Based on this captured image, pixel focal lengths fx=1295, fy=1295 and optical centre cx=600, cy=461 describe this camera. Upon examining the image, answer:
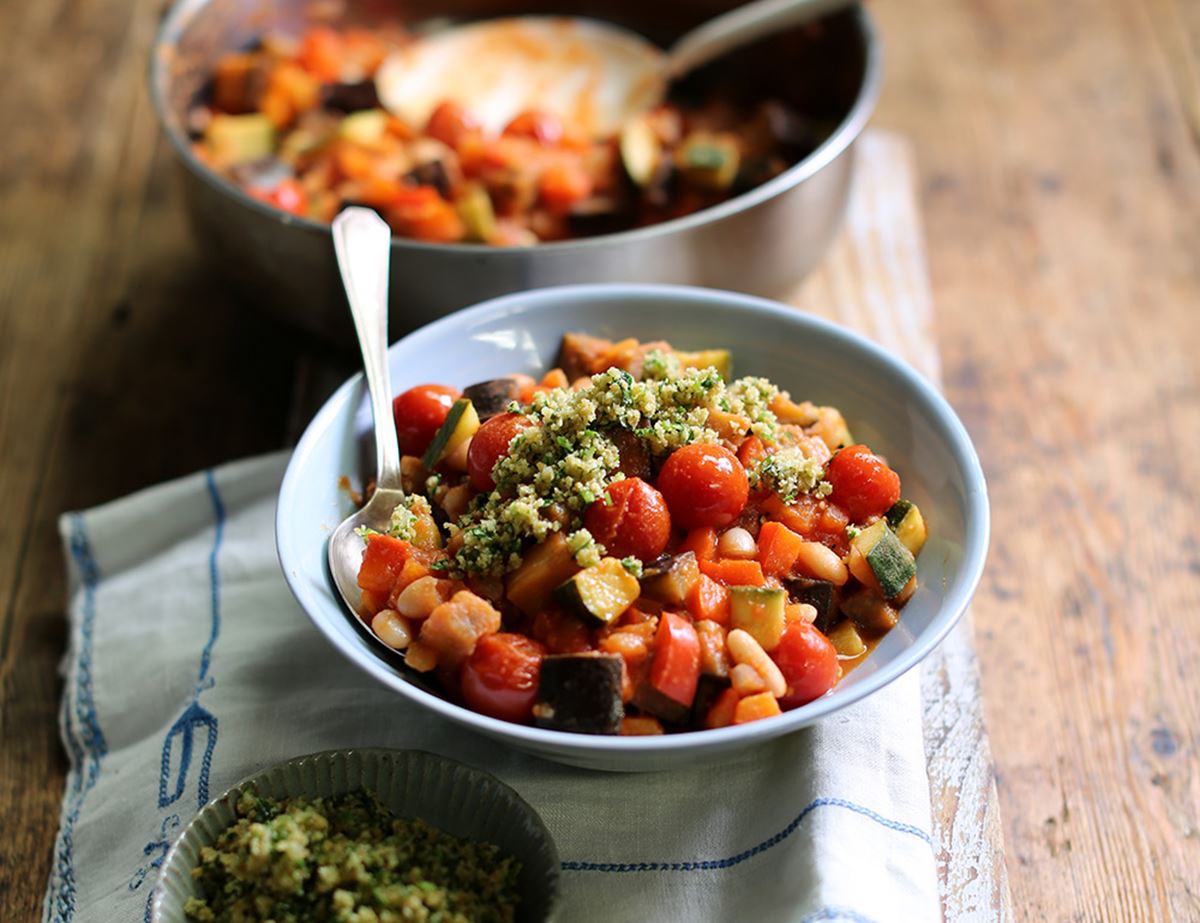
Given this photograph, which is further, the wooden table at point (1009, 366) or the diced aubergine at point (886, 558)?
the wooden table at point (1009, 366)

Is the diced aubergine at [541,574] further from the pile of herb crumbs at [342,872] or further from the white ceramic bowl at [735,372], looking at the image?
the pile of herb crumbs at [342,872]

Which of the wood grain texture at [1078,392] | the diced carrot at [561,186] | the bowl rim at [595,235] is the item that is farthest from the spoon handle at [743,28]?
the wood grain texture at [1078,392]

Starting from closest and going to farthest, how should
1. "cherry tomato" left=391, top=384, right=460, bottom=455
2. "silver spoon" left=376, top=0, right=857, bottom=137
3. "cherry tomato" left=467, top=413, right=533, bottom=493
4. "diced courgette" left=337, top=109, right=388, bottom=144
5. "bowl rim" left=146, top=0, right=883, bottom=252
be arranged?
"cherry tomato" left=467, top=413, right=533, bottom=493, "cherry tomato" left=391, top=384, right=460, bottom=455, "bowl rim" left=146, top=0, right=883, bottom=252, "diced courgette" left=337, top=109, right=388, bottom=144, "silver spoon" left=376, top=0, right=857, bottom=137

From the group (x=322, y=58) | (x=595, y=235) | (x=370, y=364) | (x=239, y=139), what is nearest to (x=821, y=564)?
(x=370, y=364)

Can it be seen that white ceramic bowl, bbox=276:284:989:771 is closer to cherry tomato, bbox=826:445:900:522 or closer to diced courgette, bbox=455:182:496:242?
cherry tomato, bbox=826:445:900:522

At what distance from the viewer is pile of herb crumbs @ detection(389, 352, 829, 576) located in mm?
1959

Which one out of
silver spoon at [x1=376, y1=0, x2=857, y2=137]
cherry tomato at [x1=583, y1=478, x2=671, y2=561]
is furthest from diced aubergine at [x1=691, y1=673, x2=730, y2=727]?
silver spoon at [x1=376, y1=0, x2=857, y2=137]

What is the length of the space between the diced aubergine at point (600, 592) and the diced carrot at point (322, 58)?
81.7 inches

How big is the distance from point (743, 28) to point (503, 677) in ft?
7.03

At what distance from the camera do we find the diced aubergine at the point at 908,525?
214 cm

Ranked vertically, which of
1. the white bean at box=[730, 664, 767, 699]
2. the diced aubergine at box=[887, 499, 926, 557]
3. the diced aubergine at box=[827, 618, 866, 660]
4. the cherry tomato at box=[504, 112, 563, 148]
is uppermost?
the cherry tomato at box=[504, 112, 563, 148]

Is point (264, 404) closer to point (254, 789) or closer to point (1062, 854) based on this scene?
point (254, 789)

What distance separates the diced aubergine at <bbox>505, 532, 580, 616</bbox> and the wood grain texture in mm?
954

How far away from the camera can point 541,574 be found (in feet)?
6.38
